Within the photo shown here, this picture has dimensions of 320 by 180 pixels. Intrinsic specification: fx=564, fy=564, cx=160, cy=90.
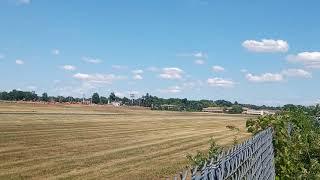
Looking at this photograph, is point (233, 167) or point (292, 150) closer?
point (233, 167)

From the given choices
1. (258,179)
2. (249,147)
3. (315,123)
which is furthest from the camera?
(315,123)

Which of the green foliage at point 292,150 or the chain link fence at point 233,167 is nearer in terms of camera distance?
the chain link fence at point 233,167

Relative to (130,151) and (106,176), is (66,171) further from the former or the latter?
(130,151)

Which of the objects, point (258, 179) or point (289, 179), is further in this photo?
point (289, 179)

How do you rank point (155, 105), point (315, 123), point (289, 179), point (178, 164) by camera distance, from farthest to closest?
point (155, 105) → point (178, 164) → point (315, 123) → point (289, 179)

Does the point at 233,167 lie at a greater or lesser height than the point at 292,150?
greater

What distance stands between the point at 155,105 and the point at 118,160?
17258 centimetres

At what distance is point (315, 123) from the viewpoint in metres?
21.8

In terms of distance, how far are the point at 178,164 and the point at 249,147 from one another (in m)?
17.3

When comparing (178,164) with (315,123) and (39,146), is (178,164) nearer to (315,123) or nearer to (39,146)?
(315,123)

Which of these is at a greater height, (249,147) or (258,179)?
(249,147)

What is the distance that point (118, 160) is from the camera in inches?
977

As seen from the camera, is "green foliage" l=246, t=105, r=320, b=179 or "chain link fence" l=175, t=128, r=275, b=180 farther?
"green foliage" l=246, t=105, r=320, b=179

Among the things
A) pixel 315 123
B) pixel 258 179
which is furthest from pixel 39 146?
pixel 258 179
